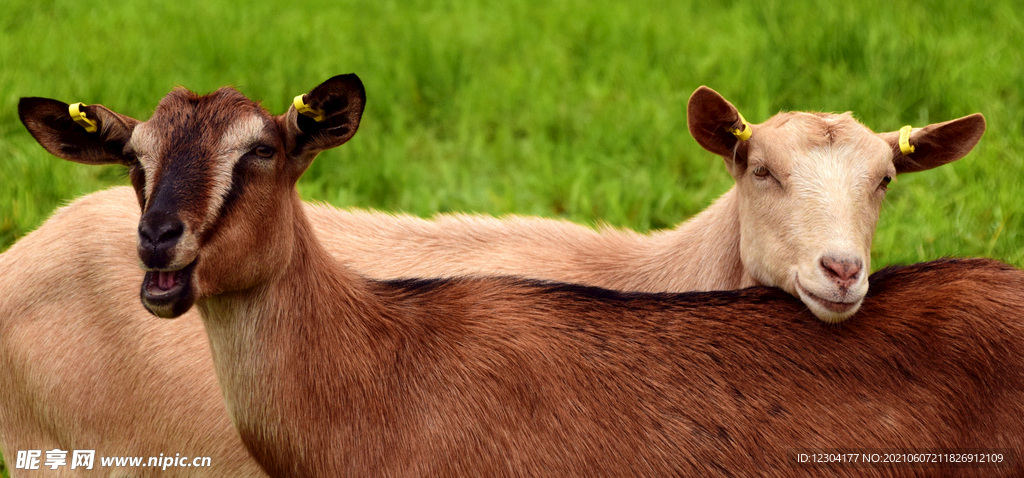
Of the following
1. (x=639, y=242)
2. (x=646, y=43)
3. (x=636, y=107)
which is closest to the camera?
(x=639, y=242)

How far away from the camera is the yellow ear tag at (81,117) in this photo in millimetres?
3236

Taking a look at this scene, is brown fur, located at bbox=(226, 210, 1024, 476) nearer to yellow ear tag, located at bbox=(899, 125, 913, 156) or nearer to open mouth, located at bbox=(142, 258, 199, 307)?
open mouth, located at bbox=(142, 258, 199, 307)

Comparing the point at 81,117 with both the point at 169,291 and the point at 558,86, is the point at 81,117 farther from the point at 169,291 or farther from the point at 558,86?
the point at 558,86

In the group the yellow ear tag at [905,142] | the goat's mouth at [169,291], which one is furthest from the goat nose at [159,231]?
the yellow ear tag at [905,142]

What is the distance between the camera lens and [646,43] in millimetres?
9125

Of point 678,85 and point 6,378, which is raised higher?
point 678,85

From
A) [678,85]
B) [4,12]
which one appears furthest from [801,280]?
[4,12]

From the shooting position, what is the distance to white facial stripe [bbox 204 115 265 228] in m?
3.04

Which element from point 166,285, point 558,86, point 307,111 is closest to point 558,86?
point 558,86

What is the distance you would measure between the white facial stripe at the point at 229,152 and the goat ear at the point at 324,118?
4.8 inches

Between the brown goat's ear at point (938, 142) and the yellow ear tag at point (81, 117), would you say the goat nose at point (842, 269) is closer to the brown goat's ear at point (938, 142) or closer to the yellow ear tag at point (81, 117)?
the brown goat's ear at point (938, 142)

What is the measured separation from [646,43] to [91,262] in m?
6.09

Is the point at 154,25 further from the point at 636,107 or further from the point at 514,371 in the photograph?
the point at 514,371

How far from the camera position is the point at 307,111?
323cm
